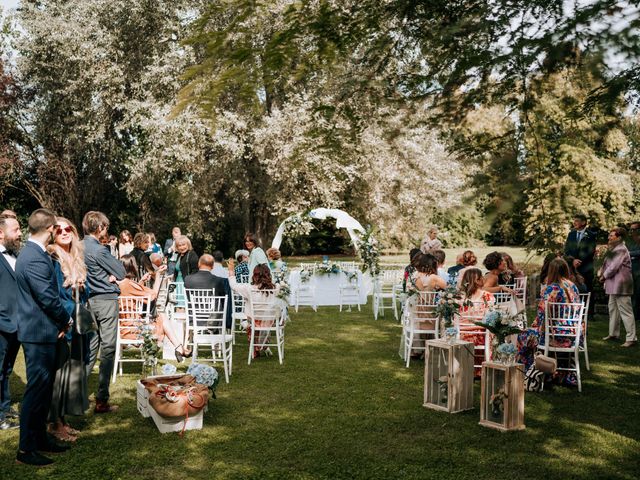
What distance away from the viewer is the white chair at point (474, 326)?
689 cm

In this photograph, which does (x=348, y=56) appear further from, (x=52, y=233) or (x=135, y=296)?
(x=135, y=296)

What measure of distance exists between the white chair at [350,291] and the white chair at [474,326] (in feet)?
21.6

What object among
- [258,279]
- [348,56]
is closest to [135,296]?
[258,279]

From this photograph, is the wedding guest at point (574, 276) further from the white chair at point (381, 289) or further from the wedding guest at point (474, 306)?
the white chair at point (381, 289)

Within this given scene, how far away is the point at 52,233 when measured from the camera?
4488 millimetres

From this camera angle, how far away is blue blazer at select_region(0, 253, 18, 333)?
195 inches

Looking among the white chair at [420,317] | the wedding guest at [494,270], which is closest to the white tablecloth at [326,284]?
the white chair at [420,317]

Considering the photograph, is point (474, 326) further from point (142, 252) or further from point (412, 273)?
point (142, 252)

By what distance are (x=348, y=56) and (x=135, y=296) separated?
4.80m

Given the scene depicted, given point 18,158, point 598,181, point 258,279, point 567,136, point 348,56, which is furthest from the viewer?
point 18,158

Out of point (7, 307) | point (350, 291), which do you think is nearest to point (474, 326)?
point (7, 307)

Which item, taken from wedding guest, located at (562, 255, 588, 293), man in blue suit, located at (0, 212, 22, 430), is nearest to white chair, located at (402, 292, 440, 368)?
wedding guest, located at (562, 255, 588, 293)

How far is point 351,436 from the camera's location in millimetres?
5164

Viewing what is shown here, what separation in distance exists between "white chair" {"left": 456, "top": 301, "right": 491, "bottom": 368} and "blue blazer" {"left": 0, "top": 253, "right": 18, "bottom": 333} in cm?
449
